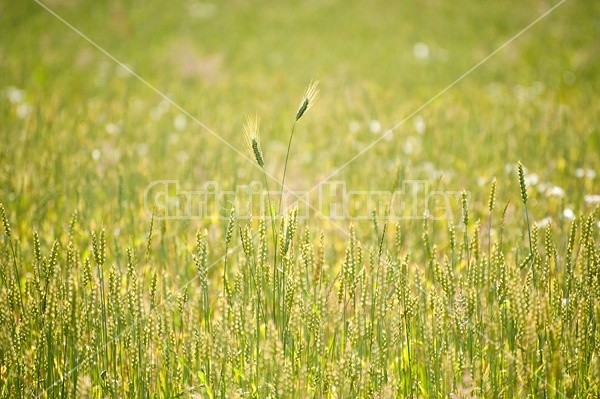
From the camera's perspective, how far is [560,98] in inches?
298

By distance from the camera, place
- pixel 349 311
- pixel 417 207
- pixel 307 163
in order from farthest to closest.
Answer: pixel 307 163, pixel 417 207, pixel 349 311

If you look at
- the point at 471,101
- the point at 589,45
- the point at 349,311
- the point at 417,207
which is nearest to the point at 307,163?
the point at 417,207

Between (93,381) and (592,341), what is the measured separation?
208 cm

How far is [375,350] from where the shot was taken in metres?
1.92

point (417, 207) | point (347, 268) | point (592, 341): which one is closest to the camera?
point (347, 268)

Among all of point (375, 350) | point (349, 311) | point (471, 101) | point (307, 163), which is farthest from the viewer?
point (471, 101)

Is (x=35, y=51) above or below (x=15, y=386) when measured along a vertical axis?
above

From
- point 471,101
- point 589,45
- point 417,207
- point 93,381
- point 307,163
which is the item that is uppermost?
point 589,45

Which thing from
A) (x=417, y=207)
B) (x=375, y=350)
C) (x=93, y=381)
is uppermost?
(x=417, y=207)

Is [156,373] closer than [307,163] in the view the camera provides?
Yes

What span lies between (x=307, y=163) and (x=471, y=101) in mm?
3204

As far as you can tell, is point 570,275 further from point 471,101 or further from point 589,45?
point 589,45

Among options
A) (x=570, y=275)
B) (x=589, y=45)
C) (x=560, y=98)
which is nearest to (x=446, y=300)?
(x=570, y=275)

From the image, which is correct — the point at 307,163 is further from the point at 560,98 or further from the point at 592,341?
the point at 560,98
